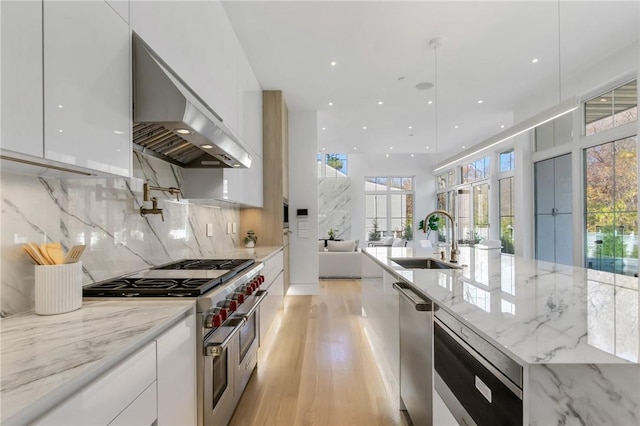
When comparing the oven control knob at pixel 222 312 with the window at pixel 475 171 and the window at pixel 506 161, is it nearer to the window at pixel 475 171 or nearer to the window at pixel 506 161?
the window at pixel 506 161

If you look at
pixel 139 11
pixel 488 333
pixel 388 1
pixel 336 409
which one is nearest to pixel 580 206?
pixel 388 1

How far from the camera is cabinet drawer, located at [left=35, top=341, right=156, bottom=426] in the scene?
67 cm

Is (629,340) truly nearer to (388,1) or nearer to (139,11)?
(139,11)

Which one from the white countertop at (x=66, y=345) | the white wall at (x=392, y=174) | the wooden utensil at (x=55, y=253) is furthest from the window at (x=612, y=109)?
the white wall at (x=392, y=174)

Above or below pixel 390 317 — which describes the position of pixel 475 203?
above

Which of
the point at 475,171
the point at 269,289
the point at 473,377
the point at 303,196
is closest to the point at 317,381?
the point at 269,289

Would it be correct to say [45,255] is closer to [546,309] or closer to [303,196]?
[546,309]

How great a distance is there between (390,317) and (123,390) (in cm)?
167

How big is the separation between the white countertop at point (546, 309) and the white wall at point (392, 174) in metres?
8.93

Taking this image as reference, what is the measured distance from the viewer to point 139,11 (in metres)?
1.38

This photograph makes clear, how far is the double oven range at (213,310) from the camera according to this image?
139 centimetres

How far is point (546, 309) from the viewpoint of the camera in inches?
43.6

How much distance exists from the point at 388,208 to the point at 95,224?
10229mm

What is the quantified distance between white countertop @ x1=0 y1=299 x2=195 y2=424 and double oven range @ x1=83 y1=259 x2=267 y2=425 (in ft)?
0.40
